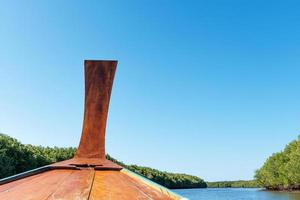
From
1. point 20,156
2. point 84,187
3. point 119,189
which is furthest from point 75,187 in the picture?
point 20,156

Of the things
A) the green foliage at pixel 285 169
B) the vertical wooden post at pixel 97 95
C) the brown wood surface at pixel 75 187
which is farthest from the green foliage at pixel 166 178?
the brown wood surface at pixel 75 187

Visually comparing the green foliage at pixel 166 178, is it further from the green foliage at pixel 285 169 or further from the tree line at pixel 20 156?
the tree line at pixel 20 156

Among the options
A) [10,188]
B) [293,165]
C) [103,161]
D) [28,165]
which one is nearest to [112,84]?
[103,161]

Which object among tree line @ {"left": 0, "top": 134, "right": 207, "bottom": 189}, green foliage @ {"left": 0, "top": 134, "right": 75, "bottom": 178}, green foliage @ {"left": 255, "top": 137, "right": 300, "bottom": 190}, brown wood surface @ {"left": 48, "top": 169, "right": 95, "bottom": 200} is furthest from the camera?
green foliage @ {"left": 255, "top": 137, "right": 300, "bottom": 190}

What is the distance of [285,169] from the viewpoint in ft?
232

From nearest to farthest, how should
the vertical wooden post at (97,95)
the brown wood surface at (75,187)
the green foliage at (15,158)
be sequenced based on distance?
1. the brown wood surface at (75,187)
2. the vertical wooden post at (97,95)
3. the green foliage at (15,158)

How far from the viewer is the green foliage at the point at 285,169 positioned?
208 feet

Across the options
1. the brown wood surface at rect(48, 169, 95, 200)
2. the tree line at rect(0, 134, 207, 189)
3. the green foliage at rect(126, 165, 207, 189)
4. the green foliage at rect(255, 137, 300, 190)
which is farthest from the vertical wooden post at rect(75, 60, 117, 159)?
the green foliage at rect(126, 165, 207, 189)

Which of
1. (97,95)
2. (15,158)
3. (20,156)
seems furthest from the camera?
(20,156)

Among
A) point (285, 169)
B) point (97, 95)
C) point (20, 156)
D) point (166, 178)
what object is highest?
point (285, 169)

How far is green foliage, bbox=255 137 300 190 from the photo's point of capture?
63312 mm

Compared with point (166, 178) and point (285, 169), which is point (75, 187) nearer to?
point (285, 169)

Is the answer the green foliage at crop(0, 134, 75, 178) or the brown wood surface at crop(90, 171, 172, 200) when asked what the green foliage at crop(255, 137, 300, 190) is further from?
the brown wood surface at crop(90, 171, 172, 200)

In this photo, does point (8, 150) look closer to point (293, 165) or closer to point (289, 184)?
point (293, 165)
